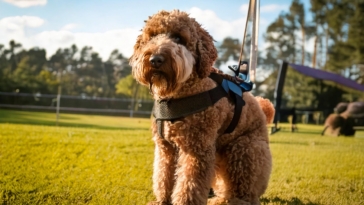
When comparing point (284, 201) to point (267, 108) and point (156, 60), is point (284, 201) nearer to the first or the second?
point (267, 108)

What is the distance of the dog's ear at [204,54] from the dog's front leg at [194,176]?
0.49 meters

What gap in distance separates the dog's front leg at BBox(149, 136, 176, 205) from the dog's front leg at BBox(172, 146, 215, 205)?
6.0 inches

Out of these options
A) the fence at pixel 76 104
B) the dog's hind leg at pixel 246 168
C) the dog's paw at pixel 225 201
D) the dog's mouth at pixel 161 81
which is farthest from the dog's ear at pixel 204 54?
the fence at pixel 76 104

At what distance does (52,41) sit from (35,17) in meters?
0.52

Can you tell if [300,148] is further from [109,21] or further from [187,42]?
[187,42]

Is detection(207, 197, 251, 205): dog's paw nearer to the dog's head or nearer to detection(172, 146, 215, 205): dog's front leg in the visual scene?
detection(172, 146, 215, 205): dog's front leg

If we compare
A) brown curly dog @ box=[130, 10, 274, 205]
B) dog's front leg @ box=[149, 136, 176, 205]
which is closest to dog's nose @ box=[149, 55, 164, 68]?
brown curly dog @ box=[130, 10, 274, 205]

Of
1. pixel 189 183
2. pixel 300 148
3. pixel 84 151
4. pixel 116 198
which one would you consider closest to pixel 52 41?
pixel 84 151

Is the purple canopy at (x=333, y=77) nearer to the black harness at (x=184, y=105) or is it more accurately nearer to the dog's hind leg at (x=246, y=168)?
the dog's hind leg at (x=246, y=168)

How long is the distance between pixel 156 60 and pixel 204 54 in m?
0.34

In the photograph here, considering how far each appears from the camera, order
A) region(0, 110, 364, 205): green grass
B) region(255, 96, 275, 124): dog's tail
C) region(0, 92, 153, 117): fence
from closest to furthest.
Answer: region(0, 110, 364, 205): green grass
region(255, 96, 275, 124): dog's tail
region(0, 92, 153, 117): fence

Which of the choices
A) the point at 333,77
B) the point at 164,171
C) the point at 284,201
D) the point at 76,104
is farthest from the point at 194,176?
the point at 76,104

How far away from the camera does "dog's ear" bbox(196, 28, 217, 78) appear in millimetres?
2205

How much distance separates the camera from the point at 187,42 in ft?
7.14
